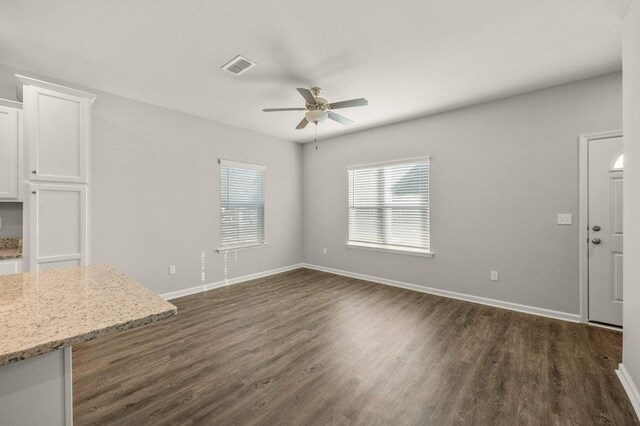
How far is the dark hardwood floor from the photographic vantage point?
5.93 ft

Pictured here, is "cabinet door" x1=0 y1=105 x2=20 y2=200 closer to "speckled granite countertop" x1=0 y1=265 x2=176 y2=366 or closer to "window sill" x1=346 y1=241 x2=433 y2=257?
"speckled granite countertop" x1=0 y1=265 x2=176 y2=366

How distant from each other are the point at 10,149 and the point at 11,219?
2.46ft

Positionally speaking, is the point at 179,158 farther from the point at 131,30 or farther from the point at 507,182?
the point at 507,182

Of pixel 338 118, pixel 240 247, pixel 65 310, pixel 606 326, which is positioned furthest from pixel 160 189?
pixel 606 326

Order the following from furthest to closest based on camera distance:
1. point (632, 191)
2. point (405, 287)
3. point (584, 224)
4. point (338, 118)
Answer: point (405, 287)
point (338, 118)
point (584, 224)
point (632, 191)

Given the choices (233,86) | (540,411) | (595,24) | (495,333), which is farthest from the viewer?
(233,86)

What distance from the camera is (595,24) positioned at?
2242mm


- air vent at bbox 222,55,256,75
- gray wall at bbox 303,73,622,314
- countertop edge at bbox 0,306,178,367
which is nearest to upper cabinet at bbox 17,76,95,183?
air vent at bbox 222,55,256,75

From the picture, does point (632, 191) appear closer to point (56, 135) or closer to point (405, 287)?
point (405, 287)

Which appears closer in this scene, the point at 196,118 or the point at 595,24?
the point at 595,24

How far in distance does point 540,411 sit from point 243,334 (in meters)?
2.47

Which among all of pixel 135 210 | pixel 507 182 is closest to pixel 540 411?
pixel 507 182

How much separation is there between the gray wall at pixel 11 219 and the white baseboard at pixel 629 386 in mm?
5377

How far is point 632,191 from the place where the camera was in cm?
195
